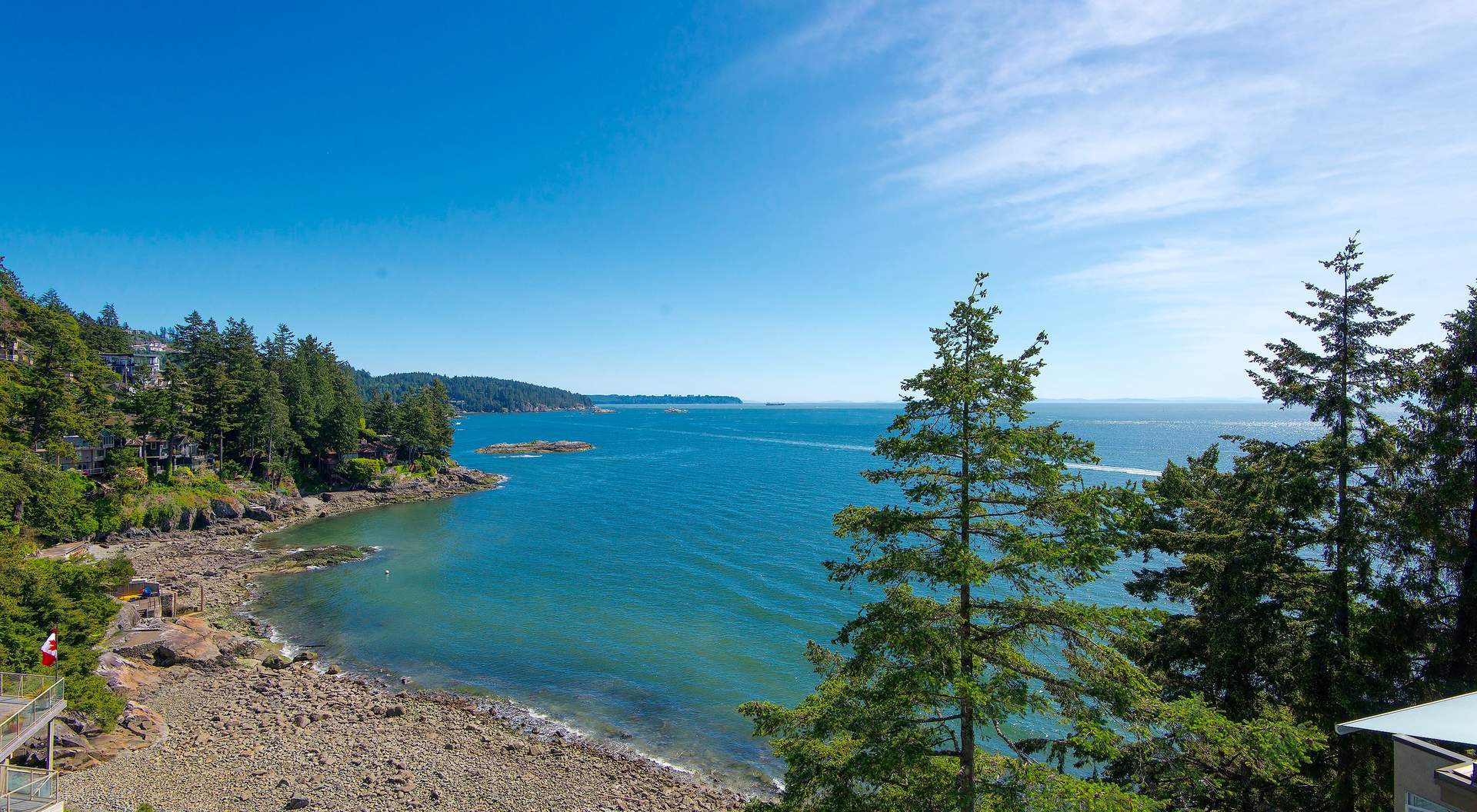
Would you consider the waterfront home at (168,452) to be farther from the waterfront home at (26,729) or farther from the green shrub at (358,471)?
the waterfront home at (26,729)

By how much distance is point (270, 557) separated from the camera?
1610 inches

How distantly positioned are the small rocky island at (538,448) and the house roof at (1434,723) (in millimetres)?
120794

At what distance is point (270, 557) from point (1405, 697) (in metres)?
53.2

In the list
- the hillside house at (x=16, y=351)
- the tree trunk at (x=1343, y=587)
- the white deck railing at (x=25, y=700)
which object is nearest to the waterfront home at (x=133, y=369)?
the hillside house at (x=16, y=351)

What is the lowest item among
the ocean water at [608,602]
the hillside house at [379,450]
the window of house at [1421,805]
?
the ocean water at [608,602]

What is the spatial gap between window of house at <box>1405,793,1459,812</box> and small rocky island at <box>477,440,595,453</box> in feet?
396

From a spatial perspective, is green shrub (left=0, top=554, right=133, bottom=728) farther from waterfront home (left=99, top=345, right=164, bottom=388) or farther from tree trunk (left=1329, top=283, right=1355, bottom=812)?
waterfront home (left=99, top=345, right=164, bottom=388)

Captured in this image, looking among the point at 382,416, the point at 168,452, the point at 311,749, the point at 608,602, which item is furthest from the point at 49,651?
the point at 382,416

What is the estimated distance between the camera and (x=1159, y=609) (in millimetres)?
10711

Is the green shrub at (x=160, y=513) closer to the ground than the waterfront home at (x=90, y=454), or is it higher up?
closer to the ground

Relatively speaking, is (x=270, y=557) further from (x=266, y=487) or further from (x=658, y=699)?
(x=658, y=699)

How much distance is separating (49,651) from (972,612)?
2194 cm

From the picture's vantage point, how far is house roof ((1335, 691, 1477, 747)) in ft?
20.8

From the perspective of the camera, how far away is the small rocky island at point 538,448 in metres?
118
